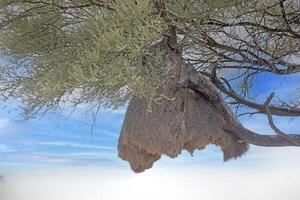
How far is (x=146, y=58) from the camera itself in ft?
4.09

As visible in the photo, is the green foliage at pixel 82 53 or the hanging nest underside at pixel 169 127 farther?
the hanging nest underside at pixel 169 127

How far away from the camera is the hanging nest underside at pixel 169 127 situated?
143 cm

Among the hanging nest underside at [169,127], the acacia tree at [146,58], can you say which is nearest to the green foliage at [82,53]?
the acacia tree at [146,58]

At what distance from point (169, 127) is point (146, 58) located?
260 millimetres

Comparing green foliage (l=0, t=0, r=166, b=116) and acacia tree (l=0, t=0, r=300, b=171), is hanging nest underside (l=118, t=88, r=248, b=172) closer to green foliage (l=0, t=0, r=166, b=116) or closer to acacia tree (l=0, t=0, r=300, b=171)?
acacia tree (l=0, t=0, r=300, b=171)

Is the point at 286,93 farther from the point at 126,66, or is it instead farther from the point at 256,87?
the point at 126,66

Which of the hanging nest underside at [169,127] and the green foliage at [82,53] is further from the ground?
the green foliage at [82,53]

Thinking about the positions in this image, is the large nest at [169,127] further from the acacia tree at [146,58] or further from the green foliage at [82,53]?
the green foliage at [82,53]

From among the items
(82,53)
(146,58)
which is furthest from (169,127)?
(82,53)

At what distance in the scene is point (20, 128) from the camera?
9.34 feet

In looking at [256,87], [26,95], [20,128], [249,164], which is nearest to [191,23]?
[26,95]

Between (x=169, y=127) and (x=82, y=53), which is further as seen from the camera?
(x=169, y=127)

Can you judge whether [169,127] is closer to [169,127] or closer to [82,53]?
[169,127]

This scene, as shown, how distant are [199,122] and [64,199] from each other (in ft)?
5.18
